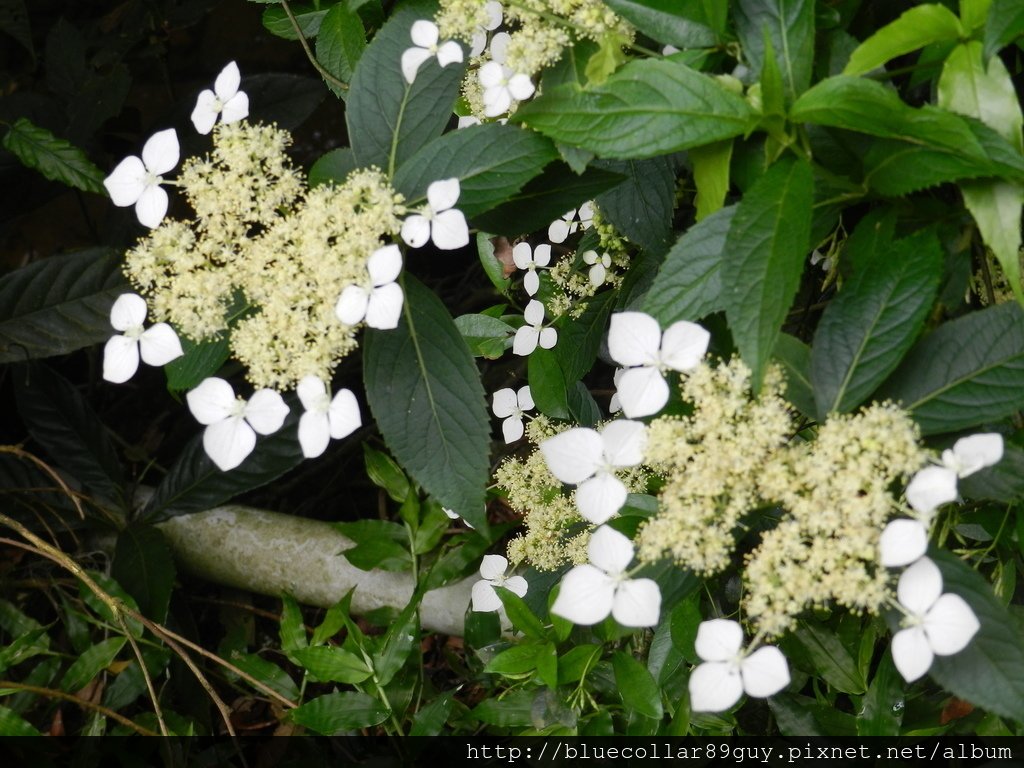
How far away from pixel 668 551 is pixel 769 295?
0.88ft

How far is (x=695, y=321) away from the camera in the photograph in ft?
2.99

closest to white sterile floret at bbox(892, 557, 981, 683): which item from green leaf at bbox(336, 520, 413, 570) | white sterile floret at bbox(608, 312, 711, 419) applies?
white sterile floret at bbox(608, 312, 711, 419)

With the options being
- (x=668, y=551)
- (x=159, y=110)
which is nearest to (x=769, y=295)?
(x=668, y=551)

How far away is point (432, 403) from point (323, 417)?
124 mm

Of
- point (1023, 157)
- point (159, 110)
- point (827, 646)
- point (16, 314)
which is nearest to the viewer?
point (1023, 157)

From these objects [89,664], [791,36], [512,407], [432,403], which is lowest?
[89,664]

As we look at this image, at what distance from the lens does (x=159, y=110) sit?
92.8 inches

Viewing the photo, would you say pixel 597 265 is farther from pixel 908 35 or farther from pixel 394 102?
pixel 908 35

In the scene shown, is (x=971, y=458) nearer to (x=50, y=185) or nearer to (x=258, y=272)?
(x=258, y=272)

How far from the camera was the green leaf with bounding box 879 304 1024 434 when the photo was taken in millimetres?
843

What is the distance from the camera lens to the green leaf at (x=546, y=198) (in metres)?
1.03

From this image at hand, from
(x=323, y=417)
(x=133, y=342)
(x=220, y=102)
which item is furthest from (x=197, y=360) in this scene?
(x=220, y=102)

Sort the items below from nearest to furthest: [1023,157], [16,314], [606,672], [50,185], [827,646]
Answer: [1023,157], [827,646], [606,672], [16,314], [50,185]

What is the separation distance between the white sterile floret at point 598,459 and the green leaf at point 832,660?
0.41 metres
